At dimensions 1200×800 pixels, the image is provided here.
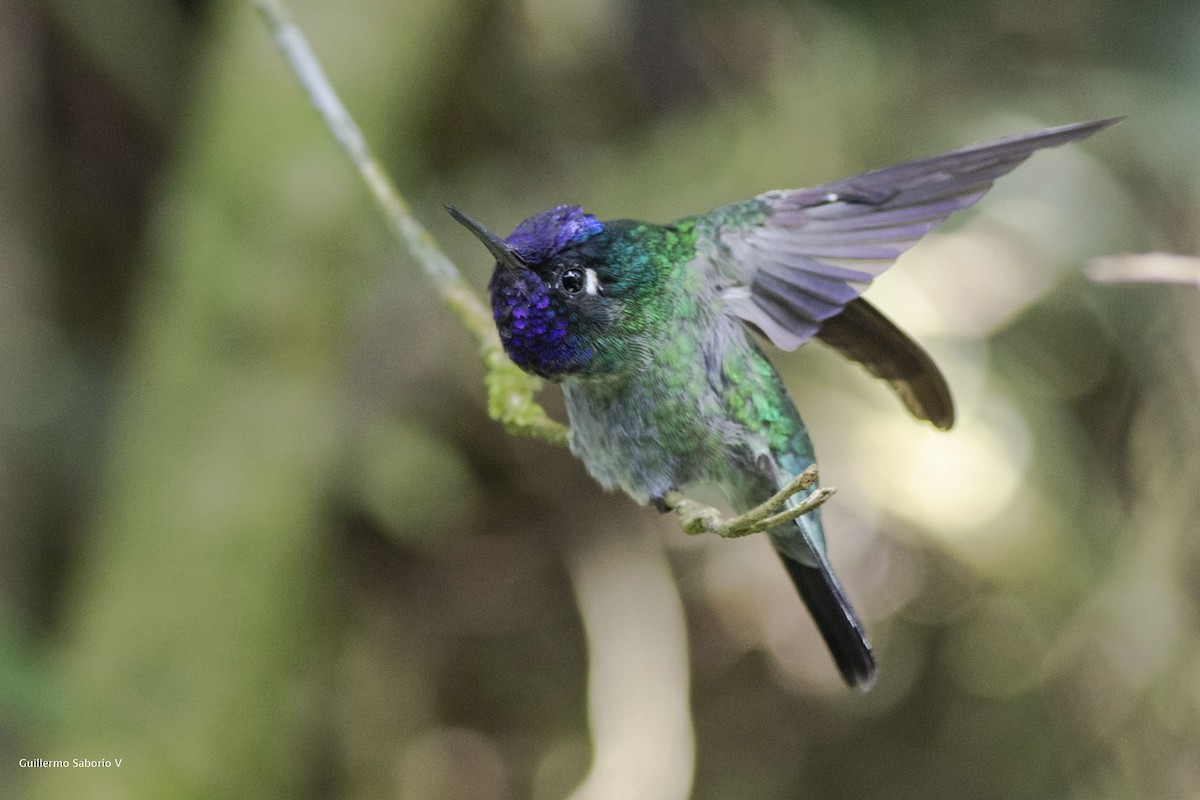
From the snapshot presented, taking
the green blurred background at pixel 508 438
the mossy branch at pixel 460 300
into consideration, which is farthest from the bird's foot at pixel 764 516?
the green blurred background at pixel 508 438

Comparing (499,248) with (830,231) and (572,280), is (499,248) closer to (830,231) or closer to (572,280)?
(572,280)

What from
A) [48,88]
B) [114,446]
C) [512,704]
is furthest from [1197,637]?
[48,88]

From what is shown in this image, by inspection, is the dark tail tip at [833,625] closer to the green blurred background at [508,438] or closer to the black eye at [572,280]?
the black eye at [572,280]

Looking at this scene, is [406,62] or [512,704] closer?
[406,62]

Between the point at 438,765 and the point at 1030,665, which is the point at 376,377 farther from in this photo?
the point at 1030,665

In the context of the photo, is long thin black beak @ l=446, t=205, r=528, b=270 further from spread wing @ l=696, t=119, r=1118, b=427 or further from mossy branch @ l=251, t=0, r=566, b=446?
spread wing @ l=696, t=119, r=1118, b=427

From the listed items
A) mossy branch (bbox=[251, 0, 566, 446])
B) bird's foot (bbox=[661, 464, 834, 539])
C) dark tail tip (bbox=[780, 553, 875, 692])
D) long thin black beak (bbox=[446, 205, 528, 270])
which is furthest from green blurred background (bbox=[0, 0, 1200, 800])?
bird's foot (bbox=[661, 464, 834, 539])

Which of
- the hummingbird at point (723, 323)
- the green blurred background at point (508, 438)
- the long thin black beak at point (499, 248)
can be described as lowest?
the green blurred background at point (508, 438)
